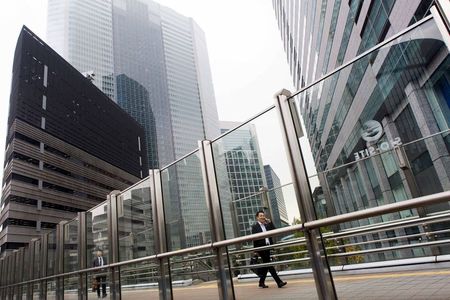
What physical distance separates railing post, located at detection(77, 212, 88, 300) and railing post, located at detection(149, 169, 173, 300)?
11.3 feet

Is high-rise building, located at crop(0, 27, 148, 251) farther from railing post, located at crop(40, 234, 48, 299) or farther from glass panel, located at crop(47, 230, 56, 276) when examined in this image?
glass panel, located at crop(47, 230, 56, 276)

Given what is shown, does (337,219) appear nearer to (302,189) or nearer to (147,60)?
(302,189)

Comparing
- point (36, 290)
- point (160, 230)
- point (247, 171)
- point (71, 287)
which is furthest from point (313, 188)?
point (36, 290)

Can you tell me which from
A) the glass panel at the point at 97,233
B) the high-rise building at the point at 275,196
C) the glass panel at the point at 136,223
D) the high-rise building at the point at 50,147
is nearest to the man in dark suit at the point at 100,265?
the glass panel at the point at 97,233

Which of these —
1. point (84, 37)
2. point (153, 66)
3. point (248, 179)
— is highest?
point (84, 37)

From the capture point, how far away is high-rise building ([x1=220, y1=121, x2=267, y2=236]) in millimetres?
4660

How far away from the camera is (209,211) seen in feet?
16.1

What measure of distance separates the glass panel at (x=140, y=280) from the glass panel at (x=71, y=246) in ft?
8.41

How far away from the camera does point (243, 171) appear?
193 inches

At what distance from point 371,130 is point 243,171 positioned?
70.2 inches

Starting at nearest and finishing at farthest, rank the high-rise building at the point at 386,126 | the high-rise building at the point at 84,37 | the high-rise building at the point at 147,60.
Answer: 1. the high-rise building at the point at 386,126
2. the high-rise building at the point at 84,37
3. the high-rise building at the point at 147,60

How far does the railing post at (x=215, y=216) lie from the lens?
4.68 m

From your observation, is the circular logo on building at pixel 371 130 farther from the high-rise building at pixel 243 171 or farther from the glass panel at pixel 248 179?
the high-rise building at pixel 243 171

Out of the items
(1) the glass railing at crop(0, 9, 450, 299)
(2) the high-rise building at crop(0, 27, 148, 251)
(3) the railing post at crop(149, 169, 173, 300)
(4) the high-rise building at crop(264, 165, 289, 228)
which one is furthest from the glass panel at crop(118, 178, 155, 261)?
(2) the high-rise building at crop(0, 27, 148, 251)
